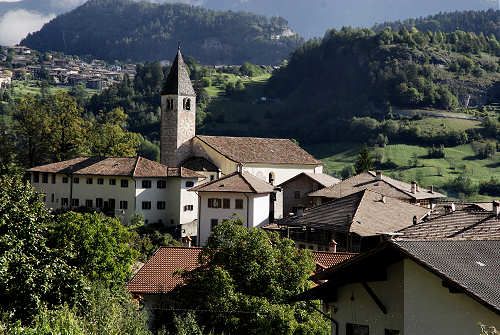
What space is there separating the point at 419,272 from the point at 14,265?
40.4 ft

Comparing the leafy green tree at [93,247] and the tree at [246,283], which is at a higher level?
the tree at [246,283]

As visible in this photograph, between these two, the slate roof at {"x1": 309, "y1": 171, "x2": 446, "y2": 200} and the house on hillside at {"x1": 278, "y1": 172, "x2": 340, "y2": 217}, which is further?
the house on hillside at {"x1": 278, "y1": 172, "x2": 340, "y2": 217}

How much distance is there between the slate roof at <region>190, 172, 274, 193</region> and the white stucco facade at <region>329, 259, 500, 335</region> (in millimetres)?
41355

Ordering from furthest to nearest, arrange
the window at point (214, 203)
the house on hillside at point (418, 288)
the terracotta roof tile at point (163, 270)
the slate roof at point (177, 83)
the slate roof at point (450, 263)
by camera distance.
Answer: the slate roof at point (177, 83) → the window at point (214, 203) → the terracotta roof tile at point (163, 270) → the house on hillside at point (418, 288) → the slate roof at point (450, 263)

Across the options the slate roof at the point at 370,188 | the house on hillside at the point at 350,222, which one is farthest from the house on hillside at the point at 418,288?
the slate roof at the point at 370,188

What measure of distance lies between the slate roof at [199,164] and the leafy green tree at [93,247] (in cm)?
2918

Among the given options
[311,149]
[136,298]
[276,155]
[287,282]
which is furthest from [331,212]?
[311,149]

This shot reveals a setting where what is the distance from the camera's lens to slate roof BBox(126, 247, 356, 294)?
91.0ft

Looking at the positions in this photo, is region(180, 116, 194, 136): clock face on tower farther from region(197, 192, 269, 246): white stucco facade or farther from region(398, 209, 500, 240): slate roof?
region(398, 209, 500, 240): slate roof

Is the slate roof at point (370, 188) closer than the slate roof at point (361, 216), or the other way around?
the slate roof at point (361, 216)

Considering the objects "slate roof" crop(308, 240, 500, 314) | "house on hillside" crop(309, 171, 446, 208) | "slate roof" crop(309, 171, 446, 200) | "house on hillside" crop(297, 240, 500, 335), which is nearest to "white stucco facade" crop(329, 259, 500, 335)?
"house on hillside" crop(297, 240, 500, 335)

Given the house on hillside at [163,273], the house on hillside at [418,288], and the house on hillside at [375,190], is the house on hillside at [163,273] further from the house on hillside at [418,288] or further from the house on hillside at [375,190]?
the house on hillside at [375,190]

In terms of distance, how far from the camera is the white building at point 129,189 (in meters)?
61.1

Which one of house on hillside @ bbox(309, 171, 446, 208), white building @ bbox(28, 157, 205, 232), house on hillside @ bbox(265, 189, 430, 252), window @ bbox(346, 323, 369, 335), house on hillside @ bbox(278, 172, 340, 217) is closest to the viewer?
window @ bbox(346, 323, 369, 335)
